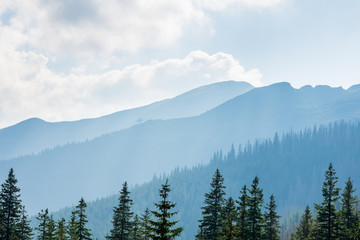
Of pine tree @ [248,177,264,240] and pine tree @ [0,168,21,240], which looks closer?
pine tree @ [248,177,264,240]

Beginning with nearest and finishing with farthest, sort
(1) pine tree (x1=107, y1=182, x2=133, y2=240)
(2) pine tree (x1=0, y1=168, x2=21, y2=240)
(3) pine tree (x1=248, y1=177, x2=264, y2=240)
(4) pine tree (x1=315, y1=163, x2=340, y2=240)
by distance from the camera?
(4) pine tree (x1=315, y1=163, x2=340, y2=240)
(3) pine tree (x1=248, y1=177, x2=264, y2=240)
(2) pine tree (x1=0, y1=168, x2=21, y2=240)
(1) pine tree (x1=107, y1=182, x2=133, y2=240)

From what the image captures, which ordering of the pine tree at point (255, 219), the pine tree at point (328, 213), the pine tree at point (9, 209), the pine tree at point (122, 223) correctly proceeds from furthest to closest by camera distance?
the pine tree at point (122, 223) < the pine tree at point (9, 209) < the pine tree at point (255, 219) < the pine tree at point (328, 213)

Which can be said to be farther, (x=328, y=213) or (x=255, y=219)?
(x=255, y=219)

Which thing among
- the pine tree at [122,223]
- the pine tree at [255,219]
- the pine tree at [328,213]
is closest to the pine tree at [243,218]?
the pine tree at [255,219]

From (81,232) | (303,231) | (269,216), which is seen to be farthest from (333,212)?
(81,232)

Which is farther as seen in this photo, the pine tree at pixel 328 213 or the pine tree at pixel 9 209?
the pine tree at pixel 9 209

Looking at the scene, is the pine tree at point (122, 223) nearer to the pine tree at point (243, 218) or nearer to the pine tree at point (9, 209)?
the pine tree at point (9, 209)

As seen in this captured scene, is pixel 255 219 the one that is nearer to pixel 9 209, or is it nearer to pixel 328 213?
pixel 328 213

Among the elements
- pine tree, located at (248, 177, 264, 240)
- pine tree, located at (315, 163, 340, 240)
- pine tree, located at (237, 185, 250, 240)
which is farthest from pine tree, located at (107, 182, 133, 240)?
pine tree, located at (315, 163, 340, 240)

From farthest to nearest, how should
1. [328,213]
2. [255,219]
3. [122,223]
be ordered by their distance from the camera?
[122,223] < [255,219] < [328,213]

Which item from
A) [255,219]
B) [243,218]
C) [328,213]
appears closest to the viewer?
[328,213]

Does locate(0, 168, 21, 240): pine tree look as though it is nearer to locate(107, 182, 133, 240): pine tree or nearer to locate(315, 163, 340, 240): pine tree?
locate(107, 182, 133, 240): pine tree

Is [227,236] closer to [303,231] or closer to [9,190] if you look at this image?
[9,190]

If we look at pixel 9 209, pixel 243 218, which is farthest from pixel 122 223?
pixel 243 218
